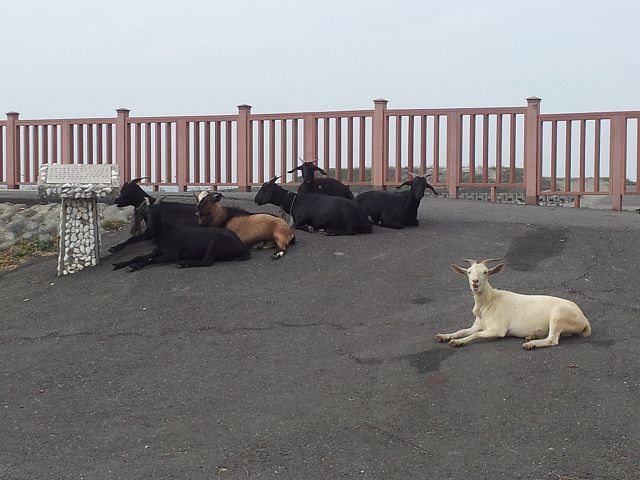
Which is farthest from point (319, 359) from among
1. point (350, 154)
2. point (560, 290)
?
point (350, 154)

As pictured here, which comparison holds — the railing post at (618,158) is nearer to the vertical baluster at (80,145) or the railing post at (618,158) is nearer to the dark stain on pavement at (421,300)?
the dark stain on pavement at (421,300)

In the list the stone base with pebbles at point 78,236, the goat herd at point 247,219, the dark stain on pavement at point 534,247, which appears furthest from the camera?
the stone base with pebbles at point 78,236

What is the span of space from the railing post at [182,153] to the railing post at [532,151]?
327 inches

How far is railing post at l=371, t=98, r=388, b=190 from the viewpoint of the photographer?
66.2 ft

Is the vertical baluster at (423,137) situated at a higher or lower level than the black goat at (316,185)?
higher

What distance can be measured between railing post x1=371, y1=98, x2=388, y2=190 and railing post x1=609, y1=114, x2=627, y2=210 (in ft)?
17.3

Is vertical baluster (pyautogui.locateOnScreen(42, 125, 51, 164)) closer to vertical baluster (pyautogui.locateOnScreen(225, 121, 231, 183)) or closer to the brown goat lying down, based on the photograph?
vertical baluster (pyautogui.locateOnScreen(225, 121, 231, 183))

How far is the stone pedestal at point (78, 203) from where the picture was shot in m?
12.5

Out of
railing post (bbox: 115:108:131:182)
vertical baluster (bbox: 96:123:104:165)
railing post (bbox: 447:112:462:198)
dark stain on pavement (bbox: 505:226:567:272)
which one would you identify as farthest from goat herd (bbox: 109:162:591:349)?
vertical baluster (bbox: 96:123:104:165)

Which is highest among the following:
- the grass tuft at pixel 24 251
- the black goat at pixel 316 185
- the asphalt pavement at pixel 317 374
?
the black goat at pixel 316 185

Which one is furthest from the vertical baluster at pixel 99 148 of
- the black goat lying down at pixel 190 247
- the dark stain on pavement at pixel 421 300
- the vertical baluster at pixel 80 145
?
the dark stain on pavement at pixel 421 300

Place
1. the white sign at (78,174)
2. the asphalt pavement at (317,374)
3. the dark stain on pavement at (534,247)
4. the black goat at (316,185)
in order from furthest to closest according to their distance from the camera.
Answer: the black goat at (316,185), the white sign at (78,174), the dark stain on pavement at (534,247), the asphalt pavement at (317,374)

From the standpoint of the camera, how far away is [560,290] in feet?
32.2

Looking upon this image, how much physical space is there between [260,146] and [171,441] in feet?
49.4
